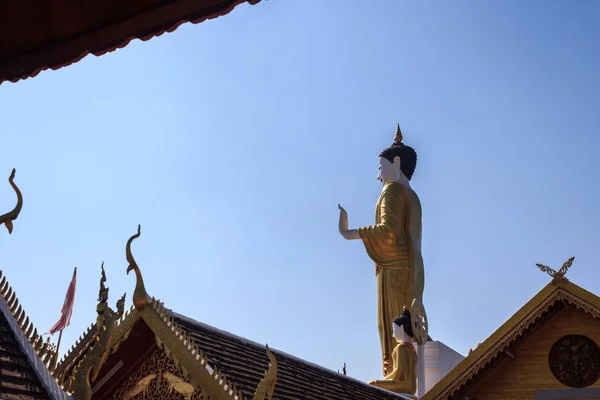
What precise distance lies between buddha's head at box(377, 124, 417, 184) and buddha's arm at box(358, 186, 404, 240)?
433 millimetres

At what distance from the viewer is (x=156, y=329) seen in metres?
7.52

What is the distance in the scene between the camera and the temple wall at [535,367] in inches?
375

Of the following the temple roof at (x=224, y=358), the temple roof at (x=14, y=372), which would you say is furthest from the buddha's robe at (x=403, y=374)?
the temple roof at (x=14, y=372)

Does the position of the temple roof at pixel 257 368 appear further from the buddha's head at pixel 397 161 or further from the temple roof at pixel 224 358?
the buddha's head at pixel 397 161

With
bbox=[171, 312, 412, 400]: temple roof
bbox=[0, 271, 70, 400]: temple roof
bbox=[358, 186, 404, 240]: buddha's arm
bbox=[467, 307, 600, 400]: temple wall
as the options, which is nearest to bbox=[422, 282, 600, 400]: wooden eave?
bbox=[467, 307, 600, 400]: temple wall

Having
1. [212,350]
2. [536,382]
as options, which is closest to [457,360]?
[536,382]

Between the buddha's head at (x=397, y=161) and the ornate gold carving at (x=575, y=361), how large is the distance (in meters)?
7.05

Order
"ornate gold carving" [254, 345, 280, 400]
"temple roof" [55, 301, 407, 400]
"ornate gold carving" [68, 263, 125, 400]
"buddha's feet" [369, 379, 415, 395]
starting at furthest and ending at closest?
1. "buddha's feet" [369, 379, 415, 395]
2. "temple roof" [55, 301, 407, 400]
3. "ornate gold carving" [254, 345, 280, 400]
4. "ornate gold carving" [68, 263, 125, 400]

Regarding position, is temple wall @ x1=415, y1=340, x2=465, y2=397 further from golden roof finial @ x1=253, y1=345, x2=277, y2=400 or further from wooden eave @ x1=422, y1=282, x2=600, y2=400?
golden roof finial @ x1=253, y1=345, x2=277, y2=400

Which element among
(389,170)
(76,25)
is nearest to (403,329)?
(389,170)

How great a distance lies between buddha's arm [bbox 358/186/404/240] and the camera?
15500 mm

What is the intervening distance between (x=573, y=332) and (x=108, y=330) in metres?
6.10

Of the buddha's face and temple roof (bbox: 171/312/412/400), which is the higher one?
the buddha's face

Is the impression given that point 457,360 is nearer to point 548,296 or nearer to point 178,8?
point 548,296
